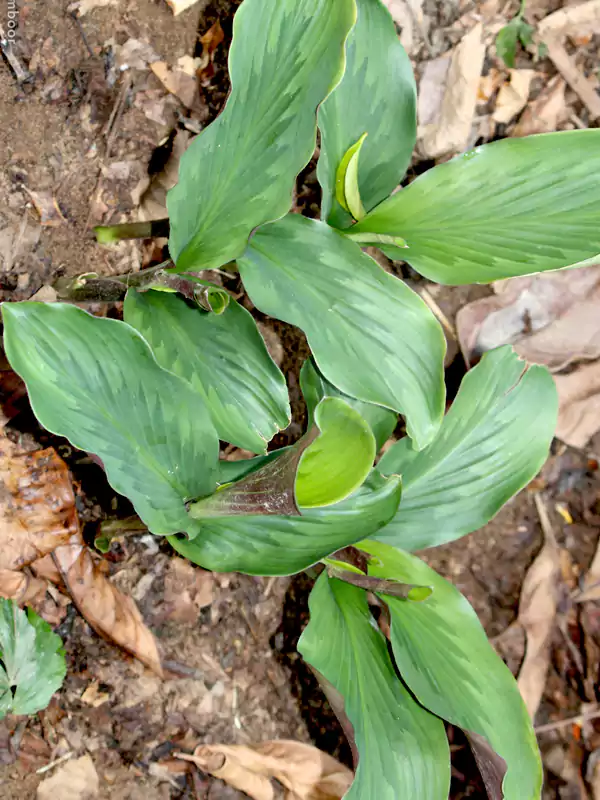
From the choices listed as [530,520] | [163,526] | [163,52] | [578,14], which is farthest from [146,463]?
[578,14]

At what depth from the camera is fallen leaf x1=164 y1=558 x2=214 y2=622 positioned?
1167 millimetres

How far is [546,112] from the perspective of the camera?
1.51 m

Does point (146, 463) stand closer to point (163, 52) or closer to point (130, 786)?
point (130, 786)

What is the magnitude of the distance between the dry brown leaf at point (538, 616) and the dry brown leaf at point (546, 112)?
37.4 inches

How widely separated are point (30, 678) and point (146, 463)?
415 mm

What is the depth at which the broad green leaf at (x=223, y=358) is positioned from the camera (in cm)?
91

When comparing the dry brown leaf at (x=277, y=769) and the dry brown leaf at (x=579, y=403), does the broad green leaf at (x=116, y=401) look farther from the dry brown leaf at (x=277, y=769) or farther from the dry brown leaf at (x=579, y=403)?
the dry brown leaf at (x=579, y=403)

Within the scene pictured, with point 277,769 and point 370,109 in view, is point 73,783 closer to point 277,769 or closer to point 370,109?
point 277,769

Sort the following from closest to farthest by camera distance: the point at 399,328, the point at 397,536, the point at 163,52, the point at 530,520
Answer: the point at 399,328 < the point at 397,536 < the point at 163,52 < the point at 530,520

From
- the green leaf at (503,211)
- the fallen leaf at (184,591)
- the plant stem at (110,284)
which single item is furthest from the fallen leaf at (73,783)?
the green leaf at (503,211)

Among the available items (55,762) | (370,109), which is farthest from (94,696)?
(370,109)

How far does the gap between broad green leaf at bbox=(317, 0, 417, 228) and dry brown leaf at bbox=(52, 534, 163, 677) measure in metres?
0.69

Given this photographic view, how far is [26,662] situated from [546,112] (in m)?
1.55

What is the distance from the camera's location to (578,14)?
1.52 metres
